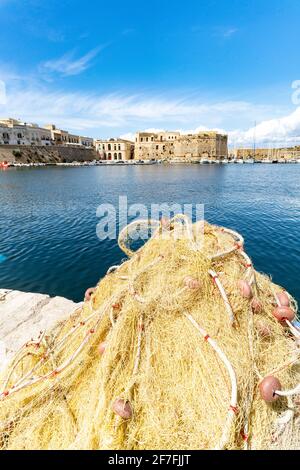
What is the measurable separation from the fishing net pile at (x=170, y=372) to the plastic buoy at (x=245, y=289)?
0.06 feet

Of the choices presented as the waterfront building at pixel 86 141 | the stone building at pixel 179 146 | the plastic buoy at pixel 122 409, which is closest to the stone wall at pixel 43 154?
the waterfront building at pixel 86 141

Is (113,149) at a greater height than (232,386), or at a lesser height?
greater

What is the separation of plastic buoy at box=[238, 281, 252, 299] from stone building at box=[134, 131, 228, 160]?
145068 millimetres

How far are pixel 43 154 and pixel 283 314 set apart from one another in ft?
423

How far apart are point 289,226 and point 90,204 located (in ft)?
81.2

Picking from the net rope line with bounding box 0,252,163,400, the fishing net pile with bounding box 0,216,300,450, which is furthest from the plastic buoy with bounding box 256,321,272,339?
the net rope line with bounding box 0,252,163,400

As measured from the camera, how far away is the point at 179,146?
14188cm

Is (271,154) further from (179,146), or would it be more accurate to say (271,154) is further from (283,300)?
(283,300)

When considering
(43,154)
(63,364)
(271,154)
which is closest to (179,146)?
(43,154)

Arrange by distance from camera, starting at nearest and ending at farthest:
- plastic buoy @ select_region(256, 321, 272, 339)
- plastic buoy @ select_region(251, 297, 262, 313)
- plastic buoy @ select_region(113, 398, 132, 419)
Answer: plastic buoy @ select_region(113, 398, 132, 419), plastic buoy @ select_region(256, 321, 272, 339), plastic buoy @ select_region(251, 297, 262, 313)

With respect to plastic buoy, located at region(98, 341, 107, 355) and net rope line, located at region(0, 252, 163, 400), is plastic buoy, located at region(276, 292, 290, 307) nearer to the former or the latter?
net rope line, located at region(0, 252, 163, 400)

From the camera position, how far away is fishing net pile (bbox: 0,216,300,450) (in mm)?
3295
